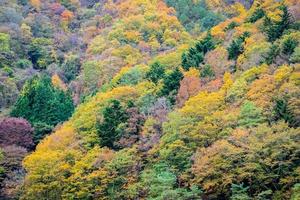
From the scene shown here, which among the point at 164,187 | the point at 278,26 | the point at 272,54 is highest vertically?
the point at 278,26

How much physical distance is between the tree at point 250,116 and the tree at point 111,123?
12.6 m

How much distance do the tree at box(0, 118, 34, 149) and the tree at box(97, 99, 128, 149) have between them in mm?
9192

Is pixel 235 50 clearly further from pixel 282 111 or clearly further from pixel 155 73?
pixel 282 111

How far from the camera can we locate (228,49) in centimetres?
6050

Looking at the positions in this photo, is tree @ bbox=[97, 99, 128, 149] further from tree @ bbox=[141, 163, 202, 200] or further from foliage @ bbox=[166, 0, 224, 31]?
foliage @ bbox=[166, 0, 224, 31]

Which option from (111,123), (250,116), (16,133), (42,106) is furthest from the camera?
(42,106)

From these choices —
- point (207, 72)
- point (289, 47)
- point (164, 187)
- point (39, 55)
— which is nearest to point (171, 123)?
point (164, 187)

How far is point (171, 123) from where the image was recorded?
149 feet

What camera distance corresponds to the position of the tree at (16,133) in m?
54.9

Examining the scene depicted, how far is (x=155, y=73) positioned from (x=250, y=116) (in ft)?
66.3

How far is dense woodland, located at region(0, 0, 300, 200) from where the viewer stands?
39.4 metres

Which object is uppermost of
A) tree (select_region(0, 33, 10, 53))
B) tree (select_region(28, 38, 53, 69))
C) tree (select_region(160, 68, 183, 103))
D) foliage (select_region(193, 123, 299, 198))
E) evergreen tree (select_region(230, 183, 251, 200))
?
tree (select_region(0, 33, 10, 53))

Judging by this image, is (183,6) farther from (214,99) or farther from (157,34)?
(214,99)

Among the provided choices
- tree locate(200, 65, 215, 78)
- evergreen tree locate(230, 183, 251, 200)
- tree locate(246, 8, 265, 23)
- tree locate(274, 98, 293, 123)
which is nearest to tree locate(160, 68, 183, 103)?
tree locate(200, 65, 215, 78)
